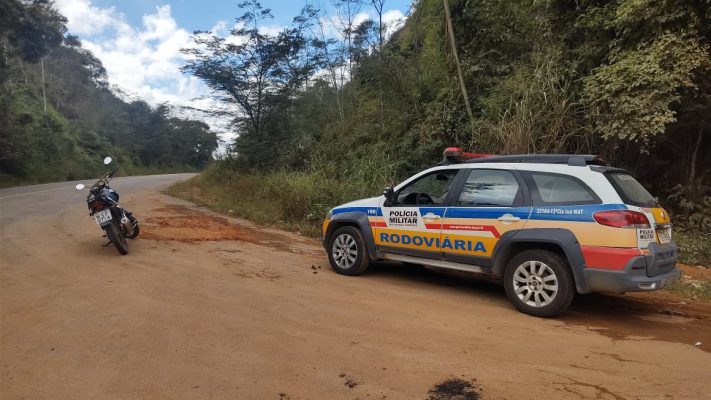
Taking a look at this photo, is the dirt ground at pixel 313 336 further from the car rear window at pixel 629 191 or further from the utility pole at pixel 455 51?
the utility pole at pixel 455 51

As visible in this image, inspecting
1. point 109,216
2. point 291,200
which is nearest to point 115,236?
point 109,216

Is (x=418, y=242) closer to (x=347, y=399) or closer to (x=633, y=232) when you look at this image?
(x=633, y=232)

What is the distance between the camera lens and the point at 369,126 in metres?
15.3

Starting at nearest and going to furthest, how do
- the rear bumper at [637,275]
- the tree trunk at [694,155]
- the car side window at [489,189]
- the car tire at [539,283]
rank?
the rear bumper at [637,275]
the car tire at [539,283]
the car side window at [489,189]
the tree trunk at [694,155]

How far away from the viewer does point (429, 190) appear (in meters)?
6.17

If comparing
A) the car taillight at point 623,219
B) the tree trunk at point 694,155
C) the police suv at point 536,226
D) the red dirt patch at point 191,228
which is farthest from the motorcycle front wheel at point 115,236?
the tree trunk at point 694,155

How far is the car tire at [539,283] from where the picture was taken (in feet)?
15.8

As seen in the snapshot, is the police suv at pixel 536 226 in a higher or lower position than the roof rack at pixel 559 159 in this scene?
lower

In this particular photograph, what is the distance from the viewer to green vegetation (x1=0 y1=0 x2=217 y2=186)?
22875 mm

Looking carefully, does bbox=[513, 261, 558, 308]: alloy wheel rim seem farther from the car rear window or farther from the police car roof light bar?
the police car roof light bar

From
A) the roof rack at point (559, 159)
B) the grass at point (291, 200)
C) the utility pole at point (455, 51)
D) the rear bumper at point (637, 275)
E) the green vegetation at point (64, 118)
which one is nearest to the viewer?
the rear bumper at point (637, 275)

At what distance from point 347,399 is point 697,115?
9.10m

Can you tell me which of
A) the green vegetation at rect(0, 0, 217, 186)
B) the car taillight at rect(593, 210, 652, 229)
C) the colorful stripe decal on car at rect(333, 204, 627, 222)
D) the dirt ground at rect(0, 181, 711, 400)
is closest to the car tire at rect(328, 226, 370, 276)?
the dirt ground at rect(0, 181, 711, 400)

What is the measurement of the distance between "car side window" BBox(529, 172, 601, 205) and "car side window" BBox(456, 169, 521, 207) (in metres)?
0.21
